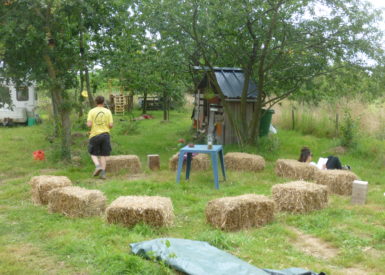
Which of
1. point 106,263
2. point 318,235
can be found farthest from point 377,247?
point 106,263

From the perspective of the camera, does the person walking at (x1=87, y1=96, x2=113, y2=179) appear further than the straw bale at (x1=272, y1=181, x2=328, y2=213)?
Yes

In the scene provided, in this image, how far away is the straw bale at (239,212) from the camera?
20.2ft

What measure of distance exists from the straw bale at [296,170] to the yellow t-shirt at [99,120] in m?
3.83

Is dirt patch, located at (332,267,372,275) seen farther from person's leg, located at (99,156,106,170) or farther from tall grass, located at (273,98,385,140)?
tall grass, located at (273,98,385,140)

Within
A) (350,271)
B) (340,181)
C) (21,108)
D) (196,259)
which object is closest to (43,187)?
(196,259)

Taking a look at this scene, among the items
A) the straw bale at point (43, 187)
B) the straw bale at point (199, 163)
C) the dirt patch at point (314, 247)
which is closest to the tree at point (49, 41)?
the straw bale at point (199, 163)

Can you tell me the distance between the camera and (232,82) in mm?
15539

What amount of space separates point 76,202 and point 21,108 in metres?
16.9

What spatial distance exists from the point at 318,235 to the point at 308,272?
68.6 inches

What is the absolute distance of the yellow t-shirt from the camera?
31.8 ft

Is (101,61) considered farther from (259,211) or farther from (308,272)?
(308,272)

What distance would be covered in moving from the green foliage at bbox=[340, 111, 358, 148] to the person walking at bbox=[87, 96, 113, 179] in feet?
23.5

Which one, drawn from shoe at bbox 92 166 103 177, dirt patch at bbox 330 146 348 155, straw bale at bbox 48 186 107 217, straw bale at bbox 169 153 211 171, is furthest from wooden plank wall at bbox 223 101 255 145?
straw bale at bbox 48 186 107 217

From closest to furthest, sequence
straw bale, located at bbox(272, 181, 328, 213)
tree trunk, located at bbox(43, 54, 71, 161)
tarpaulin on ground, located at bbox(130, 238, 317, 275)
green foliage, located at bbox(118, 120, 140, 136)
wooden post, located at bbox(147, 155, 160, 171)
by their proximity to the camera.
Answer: tarpaulin on ground, located at bbox(130, 238, 317, 275) → straw bale, located at bbox(272, 181, 328, 213) → wooden post, located at bbox(147, 155, 160, 171) → tree trunk, located at bbox(43, 54, 71, 161) → green foliage, located at bbox(118, 120, 140, 136)
